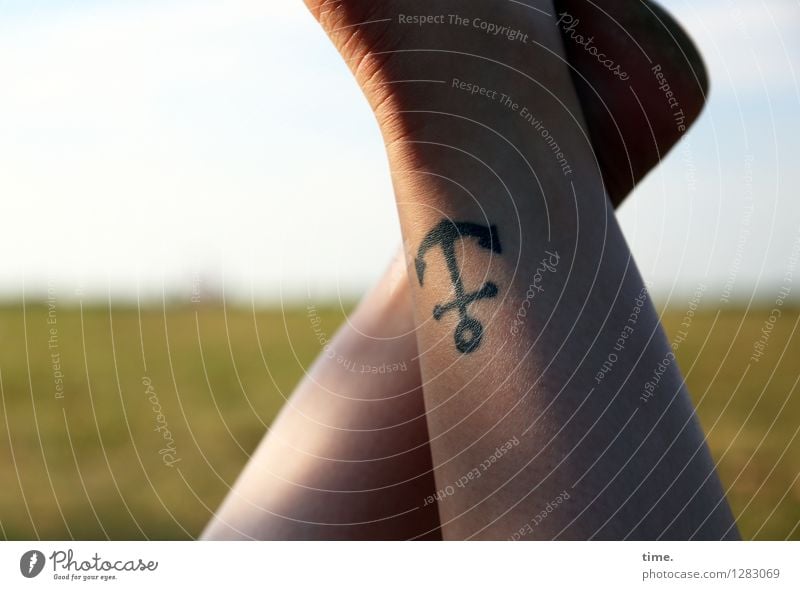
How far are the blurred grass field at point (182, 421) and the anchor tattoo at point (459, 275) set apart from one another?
10.6 inches

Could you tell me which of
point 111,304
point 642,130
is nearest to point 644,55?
point 642,130

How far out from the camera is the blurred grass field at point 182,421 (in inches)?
28.0

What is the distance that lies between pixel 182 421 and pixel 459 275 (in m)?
1.24

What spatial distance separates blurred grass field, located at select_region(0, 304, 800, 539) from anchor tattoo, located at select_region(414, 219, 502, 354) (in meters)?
0.27

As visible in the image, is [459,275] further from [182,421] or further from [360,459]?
[182,421]

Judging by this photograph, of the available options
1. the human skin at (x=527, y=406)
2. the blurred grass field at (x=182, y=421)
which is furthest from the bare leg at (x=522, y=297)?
the blurred grass field at (x=182, y=421)

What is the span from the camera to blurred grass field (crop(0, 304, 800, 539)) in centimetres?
71

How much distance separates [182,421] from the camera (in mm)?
1496

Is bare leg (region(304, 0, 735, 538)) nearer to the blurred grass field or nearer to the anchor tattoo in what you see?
the anchor tattoo

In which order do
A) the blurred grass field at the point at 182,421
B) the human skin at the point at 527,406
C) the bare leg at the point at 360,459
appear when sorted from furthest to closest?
the blurred grass field at the point at 182,421
the bare leg at the point at 360,459
the human skin at the point at 527,406

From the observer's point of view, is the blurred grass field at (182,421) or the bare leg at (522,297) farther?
the blurred grass field at (182,421)
